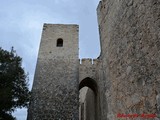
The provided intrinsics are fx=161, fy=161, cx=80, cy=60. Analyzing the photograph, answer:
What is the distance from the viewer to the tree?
23.8ft

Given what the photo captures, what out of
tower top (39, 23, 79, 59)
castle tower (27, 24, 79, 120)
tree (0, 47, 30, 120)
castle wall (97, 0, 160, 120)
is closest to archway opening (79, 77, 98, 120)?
castle tower (27, 24, 79, 120)

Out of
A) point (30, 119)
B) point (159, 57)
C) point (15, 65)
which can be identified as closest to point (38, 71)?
point (15, 65)

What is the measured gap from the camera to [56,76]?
36.0ft

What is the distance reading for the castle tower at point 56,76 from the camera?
31.9 ft

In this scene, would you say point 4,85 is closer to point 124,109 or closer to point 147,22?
point 124,109

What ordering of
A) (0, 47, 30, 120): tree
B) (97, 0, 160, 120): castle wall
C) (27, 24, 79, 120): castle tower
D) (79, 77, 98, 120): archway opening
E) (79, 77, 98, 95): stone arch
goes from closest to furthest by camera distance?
(97, 0, 160, 120): castle wall, (0, 47, 30, 120): tree, (27, 24, 79, 120): castle tower, (79, 77, 98, 95): stone arch, (79, 77, 98, 120): archway opening

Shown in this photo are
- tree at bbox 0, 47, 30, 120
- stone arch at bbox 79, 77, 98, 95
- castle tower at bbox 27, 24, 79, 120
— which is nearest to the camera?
tree at bbox 0, 47, 30, 120

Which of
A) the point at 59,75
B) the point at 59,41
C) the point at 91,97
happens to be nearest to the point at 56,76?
the point at 59,75

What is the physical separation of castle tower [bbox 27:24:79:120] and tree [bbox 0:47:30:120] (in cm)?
120

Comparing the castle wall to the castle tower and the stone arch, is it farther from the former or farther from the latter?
the stone arch

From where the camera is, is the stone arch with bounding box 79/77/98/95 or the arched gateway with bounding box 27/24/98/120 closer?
the arched gateway with bounding box 27/24/98/120

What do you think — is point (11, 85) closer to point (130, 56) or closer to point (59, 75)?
point (59, 75)

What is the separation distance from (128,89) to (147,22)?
2.63ft

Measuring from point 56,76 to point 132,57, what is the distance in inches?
371
